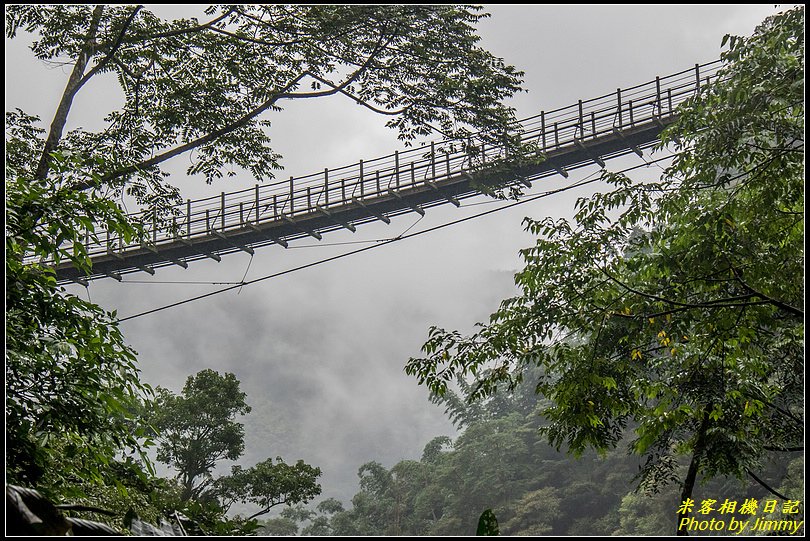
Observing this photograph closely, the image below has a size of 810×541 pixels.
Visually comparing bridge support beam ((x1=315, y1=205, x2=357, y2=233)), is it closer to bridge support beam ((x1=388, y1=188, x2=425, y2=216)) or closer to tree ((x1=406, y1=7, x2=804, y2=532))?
bridge support beam ((x1=388, y1=188, x2=425, y2=216))

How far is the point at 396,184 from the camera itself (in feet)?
20.5

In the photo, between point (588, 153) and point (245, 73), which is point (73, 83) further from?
point (588, 153)

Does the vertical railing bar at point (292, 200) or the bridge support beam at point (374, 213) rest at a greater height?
the vertical railing bar at point (292, 200)

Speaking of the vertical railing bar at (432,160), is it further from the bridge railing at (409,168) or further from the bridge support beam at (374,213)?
the bridge support beam at (374,213)

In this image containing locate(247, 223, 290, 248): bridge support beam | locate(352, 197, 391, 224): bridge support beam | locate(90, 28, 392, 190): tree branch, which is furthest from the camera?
locate(247, 223, 290, 248): bridge support beam

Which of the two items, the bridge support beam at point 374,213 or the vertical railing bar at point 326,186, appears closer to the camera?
the bridge support beam at point 374,213

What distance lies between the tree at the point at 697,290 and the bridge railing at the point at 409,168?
2.03 meters

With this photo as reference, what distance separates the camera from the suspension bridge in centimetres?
560

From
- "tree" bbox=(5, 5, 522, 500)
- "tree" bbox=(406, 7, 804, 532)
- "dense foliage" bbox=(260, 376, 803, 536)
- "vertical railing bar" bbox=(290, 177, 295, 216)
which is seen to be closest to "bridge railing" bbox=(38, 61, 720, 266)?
"vertical railing bar" bbox=(290, 177, 295, 216)

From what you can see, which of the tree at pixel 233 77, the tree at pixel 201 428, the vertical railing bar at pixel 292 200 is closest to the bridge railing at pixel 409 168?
the vertical railing bar at pixel 292 200

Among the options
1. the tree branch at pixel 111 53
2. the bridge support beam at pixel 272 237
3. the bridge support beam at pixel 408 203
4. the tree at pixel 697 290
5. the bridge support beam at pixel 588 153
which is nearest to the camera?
the tree at pixel 697 290

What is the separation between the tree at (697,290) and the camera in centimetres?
277

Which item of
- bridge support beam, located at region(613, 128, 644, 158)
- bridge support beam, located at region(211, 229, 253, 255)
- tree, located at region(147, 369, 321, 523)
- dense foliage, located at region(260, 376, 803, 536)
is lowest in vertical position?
dense foliage, located at region(260, 376, 803, 536)

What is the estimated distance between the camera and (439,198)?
6.08 meters
